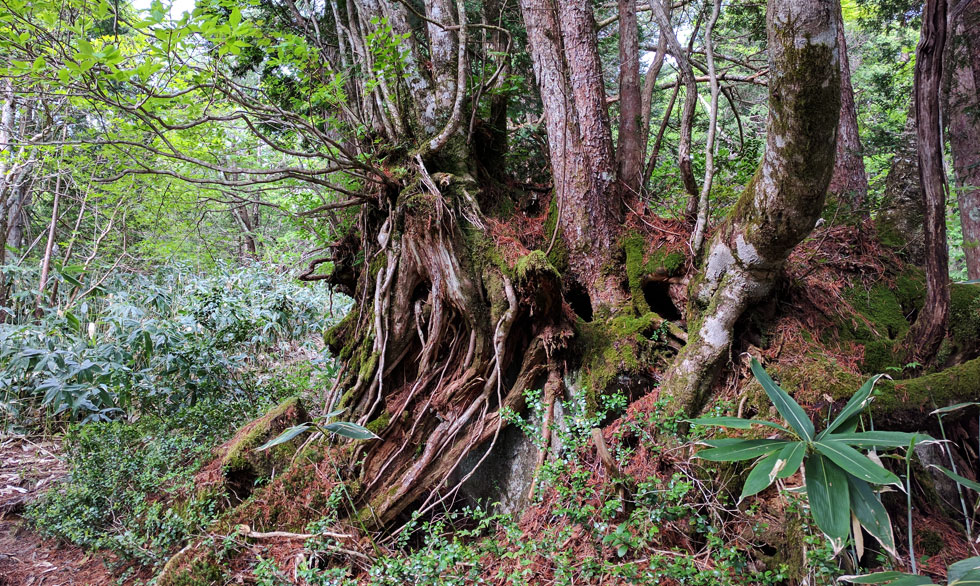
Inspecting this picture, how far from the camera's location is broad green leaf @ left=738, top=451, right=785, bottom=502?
1662 millimetres

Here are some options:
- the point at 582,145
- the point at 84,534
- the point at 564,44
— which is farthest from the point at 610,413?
the point at 84,534

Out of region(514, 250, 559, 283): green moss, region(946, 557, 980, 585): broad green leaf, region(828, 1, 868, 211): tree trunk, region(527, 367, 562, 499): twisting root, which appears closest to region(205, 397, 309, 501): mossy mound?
region(527, 367, 562, 499): twisting root

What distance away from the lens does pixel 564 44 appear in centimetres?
405

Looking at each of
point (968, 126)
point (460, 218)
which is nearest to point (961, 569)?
point (460, 218)

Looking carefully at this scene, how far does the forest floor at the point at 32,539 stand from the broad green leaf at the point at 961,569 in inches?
183

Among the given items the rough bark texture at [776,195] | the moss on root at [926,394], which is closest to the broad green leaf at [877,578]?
the moss on root at [926,394]

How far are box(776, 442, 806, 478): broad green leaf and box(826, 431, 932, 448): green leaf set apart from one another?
17cm

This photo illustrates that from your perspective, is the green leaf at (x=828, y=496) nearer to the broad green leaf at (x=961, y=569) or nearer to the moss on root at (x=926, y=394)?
the broad green leaf at (x=961, y=569)

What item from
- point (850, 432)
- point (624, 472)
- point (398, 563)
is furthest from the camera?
point (624, 472)

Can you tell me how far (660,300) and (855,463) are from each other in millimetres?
2651

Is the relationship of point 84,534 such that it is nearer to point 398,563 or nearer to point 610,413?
point 398,563

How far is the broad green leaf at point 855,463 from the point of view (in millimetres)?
1519

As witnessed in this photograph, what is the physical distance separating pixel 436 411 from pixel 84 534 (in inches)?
113

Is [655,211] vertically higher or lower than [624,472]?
higher
